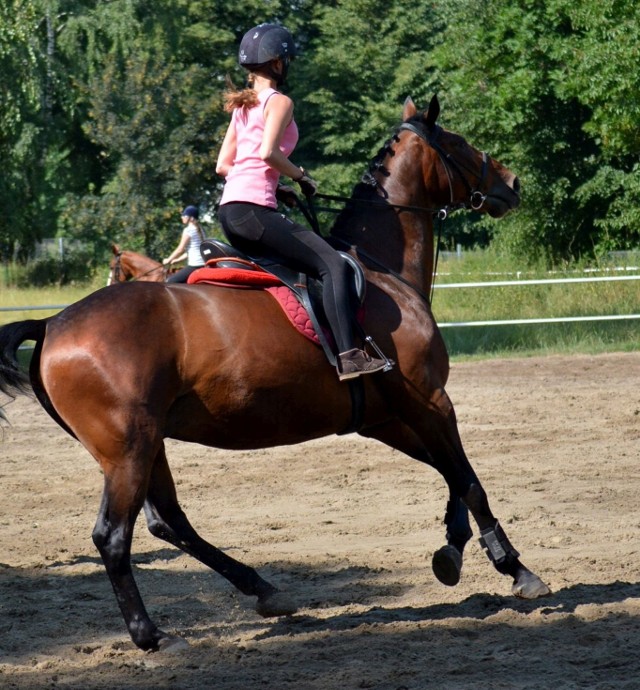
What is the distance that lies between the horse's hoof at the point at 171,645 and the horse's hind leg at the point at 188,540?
601 mm

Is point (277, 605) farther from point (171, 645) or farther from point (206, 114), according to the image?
point (206, 114)

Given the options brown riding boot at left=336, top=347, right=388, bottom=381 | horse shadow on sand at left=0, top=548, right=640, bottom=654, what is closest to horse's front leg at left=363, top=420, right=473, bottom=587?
horse shadow on sand at left=0, top=548, right=640, bottom=654

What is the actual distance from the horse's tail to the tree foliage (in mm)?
15797

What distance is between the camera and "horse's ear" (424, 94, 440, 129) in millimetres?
6230

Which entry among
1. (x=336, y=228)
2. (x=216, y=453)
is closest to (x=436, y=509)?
(x=336, y=228)

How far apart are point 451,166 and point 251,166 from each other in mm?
1385

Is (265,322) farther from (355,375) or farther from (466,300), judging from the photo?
(466,300)

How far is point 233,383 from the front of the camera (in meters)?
5.31

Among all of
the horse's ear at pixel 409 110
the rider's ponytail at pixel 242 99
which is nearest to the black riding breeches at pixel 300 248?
the rider's ponytail at pixel 242 99

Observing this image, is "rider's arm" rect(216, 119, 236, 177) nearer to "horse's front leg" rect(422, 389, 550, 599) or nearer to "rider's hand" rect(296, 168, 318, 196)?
"rider's hand" rect(296, 168, 318, 196)

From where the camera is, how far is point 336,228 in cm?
629

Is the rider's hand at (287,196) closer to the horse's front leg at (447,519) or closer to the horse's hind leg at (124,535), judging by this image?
the horse's front leg at (447,519)

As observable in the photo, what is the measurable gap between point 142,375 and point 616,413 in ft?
25.8

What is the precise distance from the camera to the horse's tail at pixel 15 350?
535 cm
